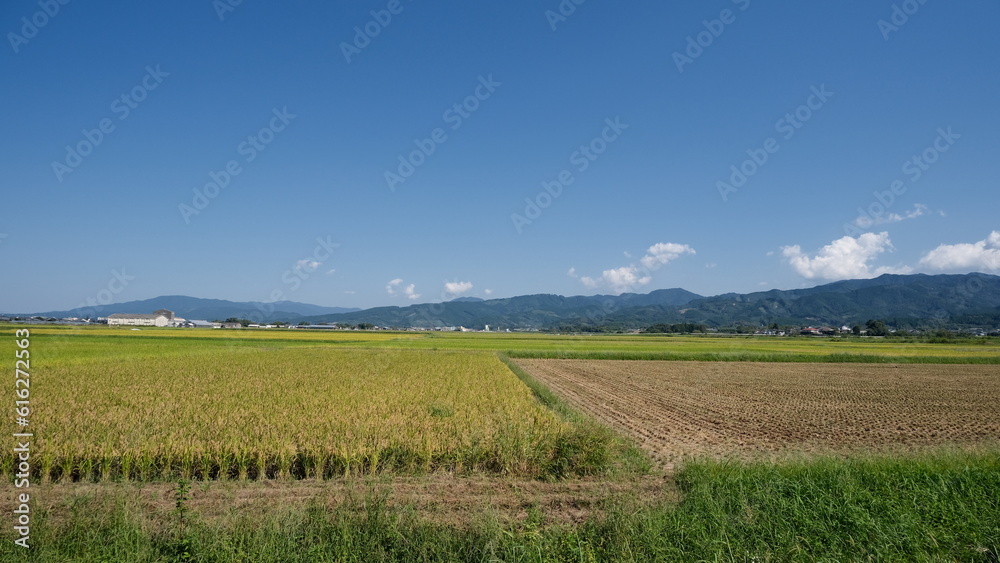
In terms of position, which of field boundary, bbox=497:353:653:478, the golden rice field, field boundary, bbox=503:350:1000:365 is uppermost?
the golden rice field

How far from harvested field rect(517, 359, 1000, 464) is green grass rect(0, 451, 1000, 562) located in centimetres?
455

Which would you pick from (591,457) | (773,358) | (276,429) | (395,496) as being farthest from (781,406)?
(773,358)

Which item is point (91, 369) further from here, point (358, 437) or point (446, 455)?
point (446, 455)

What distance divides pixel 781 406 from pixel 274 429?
1926cm

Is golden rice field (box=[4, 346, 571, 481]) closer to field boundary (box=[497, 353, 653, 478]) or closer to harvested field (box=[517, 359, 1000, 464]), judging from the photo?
field boundary (box=[497, 353, 653, 478])

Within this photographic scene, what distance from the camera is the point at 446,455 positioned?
992 cm

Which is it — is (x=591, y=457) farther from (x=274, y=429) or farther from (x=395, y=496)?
(x=274, y=429)

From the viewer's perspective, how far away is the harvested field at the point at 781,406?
14.0 meters

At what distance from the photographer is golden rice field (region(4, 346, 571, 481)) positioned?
30.0ft

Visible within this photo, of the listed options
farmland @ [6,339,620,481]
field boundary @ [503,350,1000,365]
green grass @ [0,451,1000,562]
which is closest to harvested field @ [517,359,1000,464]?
farmland @ [6,339,620,481]

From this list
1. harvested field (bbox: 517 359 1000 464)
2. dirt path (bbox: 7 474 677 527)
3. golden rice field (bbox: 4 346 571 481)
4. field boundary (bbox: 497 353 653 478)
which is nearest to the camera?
dirt path (bbox: 7 474 677 527)

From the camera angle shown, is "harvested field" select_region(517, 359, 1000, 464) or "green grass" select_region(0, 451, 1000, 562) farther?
"harvested field" select_region(517, 359, 1000, 464)

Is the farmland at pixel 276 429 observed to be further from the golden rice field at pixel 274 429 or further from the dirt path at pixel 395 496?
the dirt path at pixel 395 496

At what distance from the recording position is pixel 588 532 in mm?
6383
